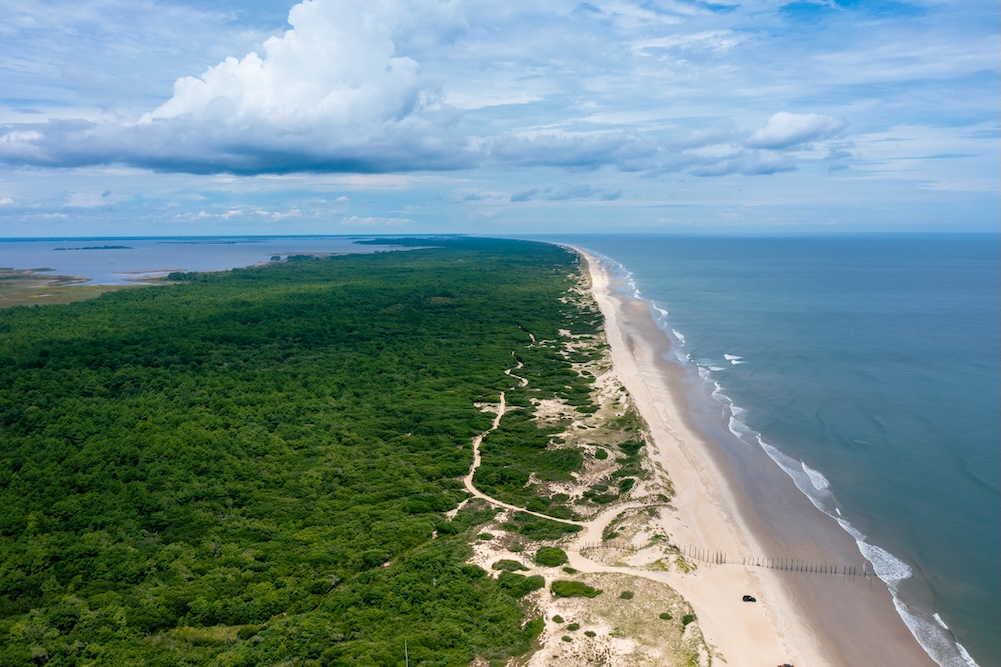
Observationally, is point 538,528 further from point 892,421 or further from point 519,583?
point 892,421

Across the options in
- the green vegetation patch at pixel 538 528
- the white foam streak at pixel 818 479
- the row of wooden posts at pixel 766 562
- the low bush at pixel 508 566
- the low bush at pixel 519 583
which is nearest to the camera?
the low bush at pixel 519 583

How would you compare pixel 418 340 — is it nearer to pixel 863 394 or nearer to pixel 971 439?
pixel 863 394

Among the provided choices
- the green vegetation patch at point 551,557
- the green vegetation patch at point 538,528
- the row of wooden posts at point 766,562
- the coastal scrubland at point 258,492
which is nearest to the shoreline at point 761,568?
the row of wooden posts at point 766,562

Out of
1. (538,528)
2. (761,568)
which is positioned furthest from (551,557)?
(761,568)

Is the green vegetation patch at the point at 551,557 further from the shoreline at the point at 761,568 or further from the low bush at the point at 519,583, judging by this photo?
the shoreline at the point at 761,568

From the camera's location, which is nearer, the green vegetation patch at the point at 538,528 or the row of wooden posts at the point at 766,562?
the row of wooden posts at the point at 766,562

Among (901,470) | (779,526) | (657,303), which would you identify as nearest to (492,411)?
(779,526)

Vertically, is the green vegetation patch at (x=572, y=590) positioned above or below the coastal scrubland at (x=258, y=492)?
below

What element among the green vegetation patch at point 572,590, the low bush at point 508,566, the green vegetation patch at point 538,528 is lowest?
the green vegetation patch at point 572,590
